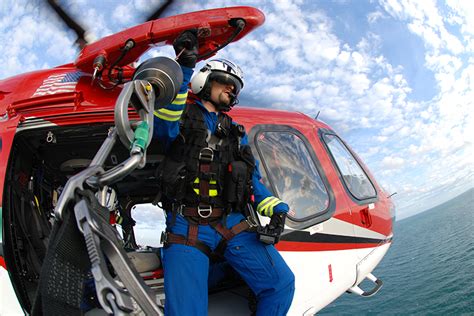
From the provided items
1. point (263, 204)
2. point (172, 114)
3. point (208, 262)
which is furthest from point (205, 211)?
point (172, 114)

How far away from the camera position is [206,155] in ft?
7.99

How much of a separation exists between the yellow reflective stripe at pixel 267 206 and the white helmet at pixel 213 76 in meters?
0.90

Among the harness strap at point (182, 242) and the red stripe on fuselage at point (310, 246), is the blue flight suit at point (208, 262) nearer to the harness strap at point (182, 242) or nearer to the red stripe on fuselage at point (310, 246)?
the harness strap at point (182, 242)

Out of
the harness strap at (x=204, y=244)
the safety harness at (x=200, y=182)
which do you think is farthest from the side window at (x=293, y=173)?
the harness strap at (x=204, y=244)

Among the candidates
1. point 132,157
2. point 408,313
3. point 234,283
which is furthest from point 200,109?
point 408,313

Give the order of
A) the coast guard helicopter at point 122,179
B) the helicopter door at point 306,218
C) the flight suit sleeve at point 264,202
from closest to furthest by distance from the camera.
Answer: the coast guard helicopter at point 122,179
the flight suit sleeve at point 264,202
the helicopter door at point 306,218

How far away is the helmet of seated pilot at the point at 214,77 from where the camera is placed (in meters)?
2.71

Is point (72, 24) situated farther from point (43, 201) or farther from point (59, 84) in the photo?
point (43, 201)

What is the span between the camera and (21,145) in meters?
2.84

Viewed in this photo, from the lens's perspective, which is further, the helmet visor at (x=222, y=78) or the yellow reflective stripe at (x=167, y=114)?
the helmet visor at (x=222, y=78)

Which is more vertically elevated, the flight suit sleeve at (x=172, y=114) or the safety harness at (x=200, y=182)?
the flight suit sleeve at (x=172, y=114)

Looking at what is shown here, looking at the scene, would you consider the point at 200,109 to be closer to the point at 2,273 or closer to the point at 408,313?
the point at 2,273

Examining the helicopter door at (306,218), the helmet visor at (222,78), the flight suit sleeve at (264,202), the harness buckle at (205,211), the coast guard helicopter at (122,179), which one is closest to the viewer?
the coast guard helicopter at (122,179)

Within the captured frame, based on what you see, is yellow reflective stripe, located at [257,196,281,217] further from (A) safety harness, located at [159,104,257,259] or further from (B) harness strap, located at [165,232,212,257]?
(B) harness strap, located at [165,232,212,257]
